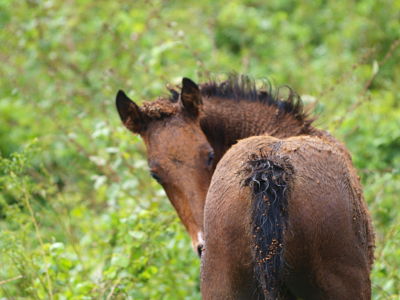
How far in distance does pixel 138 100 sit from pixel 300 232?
4172 millimetres

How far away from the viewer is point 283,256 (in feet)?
10.3

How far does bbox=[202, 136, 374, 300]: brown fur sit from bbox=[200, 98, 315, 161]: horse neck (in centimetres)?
112

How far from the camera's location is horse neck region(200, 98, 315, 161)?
4.70m

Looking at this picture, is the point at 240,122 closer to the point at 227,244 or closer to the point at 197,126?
the point at 197,126

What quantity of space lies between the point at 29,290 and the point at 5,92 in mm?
5757

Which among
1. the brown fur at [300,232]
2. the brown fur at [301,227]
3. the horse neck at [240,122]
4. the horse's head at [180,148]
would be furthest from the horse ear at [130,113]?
the brown fur at [300,232]

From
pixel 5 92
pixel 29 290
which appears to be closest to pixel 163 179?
A: pixel 29 290

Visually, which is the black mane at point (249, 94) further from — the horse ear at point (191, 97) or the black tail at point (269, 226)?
the black tail at point (269, 226)

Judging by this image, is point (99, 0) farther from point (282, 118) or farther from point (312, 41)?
point (282, 118)

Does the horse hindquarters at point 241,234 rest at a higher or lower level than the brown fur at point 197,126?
lower

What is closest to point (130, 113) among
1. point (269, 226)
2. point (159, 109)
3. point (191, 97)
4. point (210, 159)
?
point (159, 109)

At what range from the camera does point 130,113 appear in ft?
16.6

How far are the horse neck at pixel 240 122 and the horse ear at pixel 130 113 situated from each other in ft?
1.52

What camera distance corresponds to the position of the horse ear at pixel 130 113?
5.02 metres
